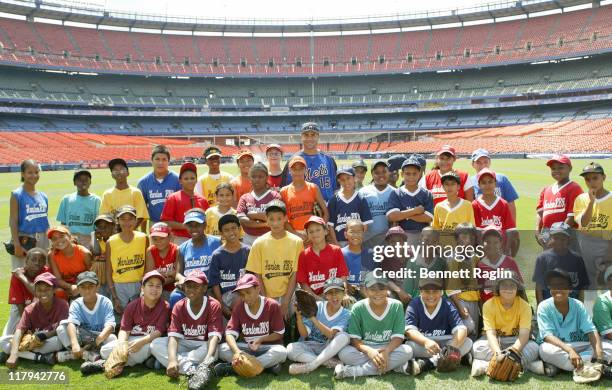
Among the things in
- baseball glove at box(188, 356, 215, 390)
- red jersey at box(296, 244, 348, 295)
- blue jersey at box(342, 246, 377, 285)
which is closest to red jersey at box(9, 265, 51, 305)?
baseball glove at box(188, 356, 215, 390)

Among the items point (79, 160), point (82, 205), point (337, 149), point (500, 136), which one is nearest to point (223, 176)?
point (82, 205)

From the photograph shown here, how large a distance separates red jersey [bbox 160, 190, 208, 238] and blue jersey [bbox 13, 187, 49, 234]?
6.25 feet

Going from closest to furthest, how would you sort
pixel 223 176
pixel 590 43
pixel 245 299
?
1. pixel 245 299
2. pixel 223 176
3. pixel 590 43

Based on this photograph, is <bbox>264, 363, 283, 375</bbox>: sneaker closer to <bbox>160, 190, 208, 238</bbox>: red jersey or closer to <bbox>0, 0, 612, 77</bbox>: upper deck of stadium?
<bbox>160, 190, 208, 238</bbox>: red jersey

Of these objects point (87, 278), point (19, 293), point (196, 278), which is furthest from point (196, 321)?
point (19, 293)

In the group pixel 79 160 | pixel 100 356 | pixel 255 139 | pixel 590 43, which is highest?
pixel 590 43

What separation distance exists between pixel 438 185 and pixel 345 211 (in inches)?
74.4

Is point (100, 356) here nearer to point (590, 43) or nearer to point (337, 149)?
point (337, 149)

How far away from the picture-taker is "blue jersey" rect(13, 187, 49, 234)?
6.56 meters

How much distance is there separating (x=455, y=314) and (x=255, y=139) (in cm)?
5876

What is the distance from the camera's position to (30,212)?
661cm

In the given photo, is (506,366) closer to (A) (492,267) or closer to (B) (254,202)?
(A) (492,267)

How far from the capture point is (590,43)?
5019 centimetres

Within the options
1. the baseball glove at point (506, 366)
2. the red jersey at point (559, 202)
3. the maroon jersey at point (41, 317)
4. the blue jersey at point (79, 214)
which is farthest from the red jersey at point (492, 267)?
the blue jersey at point (79, 214)
